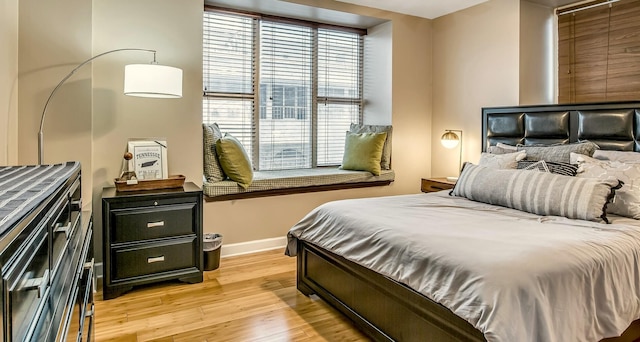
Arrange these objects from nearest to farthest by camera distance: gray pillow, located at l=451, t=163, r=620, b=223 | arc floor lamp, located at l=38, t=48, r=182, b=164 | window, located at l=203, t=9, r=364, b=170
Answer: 1. gray pillow, located at l=451, t=163, r=620, b=223
2. arc floor lamp, located at l=38, t=48, r=182, b=164
3. window, located at l=203, t=9, r=364, b=170

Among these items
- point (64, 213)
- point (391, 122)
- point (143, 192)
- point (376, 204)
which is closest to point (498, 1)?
point (391, 122)

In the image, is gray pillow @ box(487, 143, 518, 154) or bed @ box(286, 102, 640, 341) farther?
gray pillow @ box(487, 143, 518, 154)

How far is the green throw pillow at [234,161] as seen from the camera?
3.53m

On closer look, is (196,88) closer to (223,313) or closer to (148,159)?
(148,159)

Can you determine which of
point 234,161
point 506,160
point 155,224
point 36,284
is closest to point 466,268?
point 36,284

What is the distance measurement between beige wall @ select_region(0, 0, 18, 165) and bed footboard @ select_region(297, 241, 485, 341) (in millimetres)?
1893

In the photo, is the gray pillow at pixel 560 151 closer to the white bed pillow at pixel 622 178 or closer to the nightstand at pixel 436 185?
the white bed pillow at pixel 622 178

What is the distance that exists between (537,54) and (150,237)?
3721mm

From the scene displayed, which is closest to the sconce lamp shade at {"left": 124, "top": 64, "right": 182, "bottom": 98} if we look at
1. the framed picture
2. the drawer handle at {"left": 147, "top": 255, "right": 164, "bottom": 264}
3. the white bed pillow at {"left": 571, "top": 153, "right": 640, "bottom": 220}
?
the framed picture

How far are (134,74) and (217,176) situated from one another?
115cm

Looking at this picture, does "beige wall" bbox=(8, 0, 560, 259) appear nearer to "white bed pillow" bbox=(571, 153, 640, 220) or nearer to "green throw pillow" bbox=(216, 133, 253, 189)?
"green throw pillow" bbox=(216, 133, 253, 189)

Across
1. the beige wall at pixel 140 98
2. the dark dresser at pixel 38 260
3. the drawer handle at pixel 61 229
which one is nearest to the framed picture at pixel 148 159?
the beige wall at pixel 140 98

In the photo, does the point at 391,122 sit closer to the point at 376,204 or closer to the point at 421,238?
the point at 376,204

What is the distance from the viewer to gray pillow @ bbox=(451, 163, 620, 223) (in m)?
2.26
